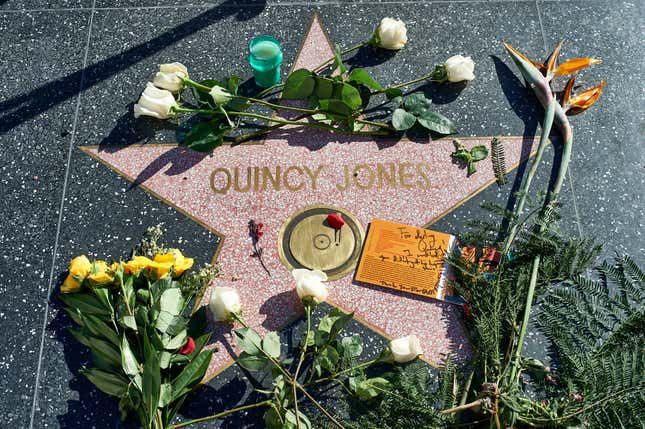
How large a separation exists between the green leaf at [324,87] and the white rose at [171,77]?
0.48m

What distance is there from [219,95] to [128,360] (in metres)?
0.94

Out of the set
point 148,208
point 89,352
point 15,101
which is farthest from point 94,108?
point 89,352

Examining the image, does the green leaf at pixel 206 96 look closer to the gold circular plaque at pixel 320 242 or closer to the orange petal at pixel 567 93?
the gold circular plaque at pixel 320 242

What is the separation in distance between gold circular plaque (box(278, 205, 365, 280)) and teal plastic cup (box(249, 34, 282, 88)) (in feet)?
1.73

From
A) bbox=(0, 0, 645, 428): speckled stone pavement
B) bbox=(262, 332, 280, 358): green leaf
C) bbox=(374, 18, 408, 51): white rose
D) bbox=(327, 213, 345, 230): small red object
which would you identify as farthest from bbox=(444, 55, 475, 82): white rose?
bbox=(262, 332, 280, 358): green leaf

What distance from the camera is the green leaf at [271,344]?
1.61 metres

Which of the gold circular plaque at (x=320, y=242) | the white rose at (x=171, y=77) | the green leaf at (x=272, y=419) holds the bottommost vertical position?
the green leaf at (x=272, y=419)

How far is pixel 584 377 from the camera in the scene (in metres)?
1.21

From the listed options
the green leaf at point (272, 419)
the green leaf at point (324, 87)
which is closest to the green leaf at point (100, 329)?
the green leaf at point (272, 419)

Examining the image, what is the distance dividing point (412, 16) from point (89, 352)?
176 cm

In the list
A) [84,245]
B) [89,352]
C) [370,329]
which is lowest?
[89,352]

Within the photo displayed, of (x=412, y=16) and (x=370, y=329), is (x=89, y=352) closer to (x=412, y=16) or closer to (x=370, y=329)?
(x=370, y=329)

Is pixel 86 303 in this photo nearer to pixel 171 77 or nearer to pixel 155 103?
pixel 155 103

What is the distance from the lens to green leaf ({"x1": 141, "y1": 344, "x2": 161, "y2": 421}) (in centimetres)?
141
